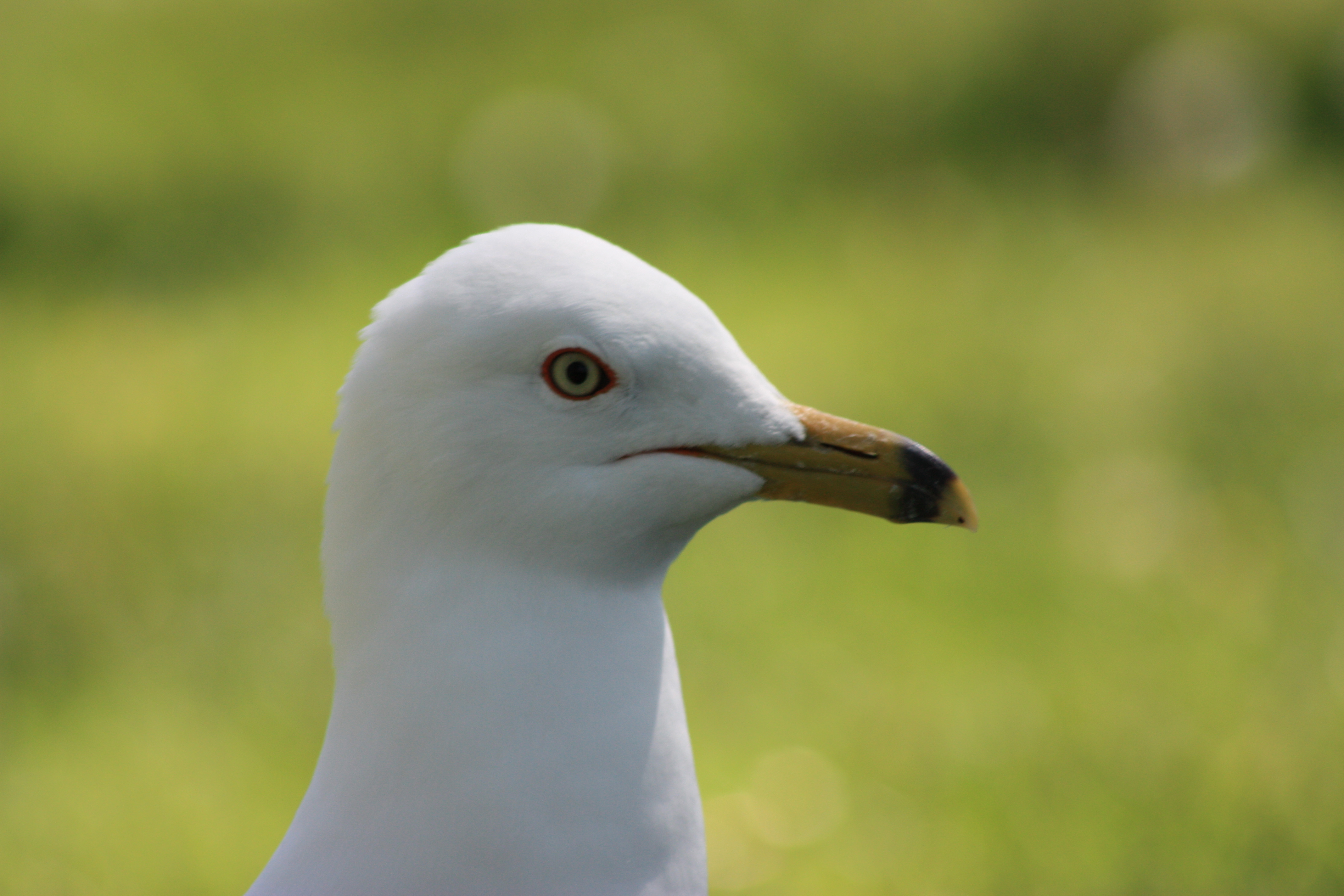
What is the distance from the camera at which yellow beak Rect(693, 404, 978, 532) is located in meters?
1.92

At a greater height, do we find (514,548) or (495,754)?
(514,548)

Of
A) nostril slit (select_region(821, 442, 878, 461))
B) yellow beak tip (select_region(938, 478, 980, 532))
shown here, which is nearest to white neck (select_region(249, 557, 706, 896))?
nostril slit (select_region(821, 442, 878, 461))

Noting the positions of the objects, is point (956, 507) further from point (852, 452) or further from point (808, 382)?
point (808, 382)

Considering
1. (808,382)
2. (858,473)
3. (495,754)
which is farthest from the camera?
(808,382)

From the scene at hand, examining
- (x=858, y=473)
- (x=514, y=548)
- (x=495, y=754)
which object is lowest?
(x=495, y=754)

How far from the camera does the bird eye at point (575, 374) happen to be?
182 cm

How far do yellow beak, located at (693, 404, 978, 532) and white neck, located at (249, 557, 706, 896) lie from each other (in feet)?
1.02

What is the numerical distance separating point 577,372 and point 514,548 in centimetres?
26

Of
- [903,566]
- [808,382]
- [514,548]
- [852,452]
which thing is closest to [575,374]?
[514,548]

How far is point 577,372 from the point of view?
6.01 feet

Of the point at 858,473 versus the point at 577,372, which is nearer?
the point at 577,372

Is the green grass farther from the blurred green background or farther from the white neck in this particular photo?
the white neck

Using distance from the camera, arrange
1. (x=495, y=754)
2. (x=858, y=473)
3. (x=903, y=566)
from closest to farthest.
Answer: (x=495, y=754) < (x=858, y=473) < (x=903, y=566)

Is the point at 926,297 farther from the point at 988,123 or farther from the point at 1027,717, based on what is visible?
the point at 1027,717
